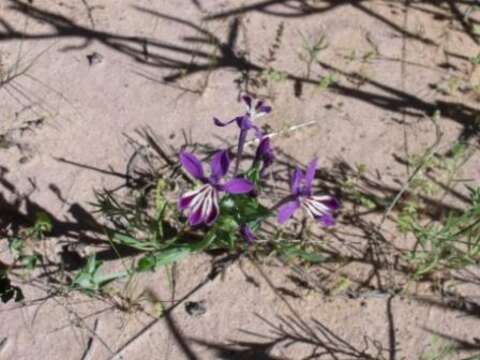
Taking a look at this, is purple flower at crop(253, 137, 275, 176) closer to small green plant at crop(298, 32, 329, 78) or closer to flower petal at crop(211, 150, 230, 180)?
flower petal at crop(211, 150, 230, 180)

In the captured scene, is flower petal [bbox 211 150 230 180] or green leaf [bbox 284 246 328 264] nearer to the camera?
flower petal [bbox 211 150 230 180]

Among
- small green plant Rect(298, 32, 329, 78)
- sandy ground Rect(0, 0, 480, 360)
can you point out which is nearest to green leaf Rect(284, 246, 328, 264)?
sandy ground Rect(0, 0, 480, 360)

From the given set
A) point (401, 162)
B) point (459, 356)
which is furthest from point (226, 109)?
point (459, 356)

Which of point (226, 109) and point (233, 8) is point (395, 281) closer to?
point (226, 109)

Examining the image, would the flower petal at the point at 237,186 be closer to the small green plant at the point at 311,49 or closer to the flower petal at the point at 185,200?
the flower petal at the point at 185,200

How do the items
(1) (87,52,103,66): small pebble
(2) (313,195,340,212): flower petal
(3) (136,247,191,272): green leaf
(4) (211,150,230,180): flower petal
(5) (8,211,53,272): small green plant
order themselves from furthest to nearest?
(1) (87,52,103,66): small pebble < (5) (8,211,53,272): small green plant < (3) (136,247,191,272): green leaf < (2) (313,195,340,212): flower petal < (4) (211,150,230,180): flower petal

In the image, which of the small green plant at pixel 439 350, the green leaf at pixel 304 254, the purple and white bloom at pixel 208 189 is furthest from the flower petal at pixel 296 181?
the small green plant at pixel 439 350

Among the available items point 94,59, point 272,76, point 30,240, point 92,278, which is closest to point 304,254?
point 92,278

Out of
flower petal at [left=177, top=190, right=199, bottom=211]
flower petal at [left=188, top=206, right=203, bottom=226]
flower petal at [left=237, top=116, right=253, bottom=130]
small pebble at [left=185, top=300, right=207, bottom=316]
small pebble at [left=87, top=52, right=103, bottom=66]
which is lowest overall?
small pebble at [left=185, top=300, right=207, bottom=316]
